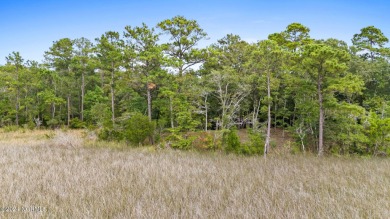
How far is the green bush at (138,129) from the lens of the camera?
1527 centimetres

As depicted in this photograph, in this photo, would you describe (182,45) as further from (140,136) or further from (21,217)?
(21,217)

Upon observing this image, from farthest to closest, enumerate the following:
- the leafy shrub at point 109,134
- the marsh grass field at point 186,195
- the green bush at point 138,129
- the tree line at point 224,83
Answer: the leafy shrub at point 109,134 → the green bush at point 138,129 → the tree line at point 224,83 → the marsh grass field at point 186,195

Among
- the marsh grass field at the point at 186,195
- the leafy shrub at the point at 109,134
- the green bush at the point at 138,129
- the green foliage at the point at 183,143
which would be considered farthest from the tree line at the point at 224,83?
the marsh grass field at the point at 186,195

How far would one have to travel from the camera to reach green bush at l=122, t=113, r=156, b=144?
50.1ft

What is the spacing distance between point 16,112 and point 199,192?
27861mm

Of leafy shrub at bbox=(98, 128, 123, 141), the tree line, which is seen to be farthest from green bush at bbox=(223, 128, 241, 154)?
leafy shrub at bbox=(98, 128, 123, 141)

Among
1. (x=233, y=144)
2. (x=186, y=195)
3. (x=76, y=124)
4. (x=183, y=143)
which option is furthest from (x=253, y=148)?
(x=76, y=124)

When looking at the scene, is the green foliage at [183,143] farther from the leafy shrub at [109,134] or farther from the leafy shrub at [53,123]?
the leafy shrub at [53,123]

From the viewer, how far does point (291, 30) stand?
23531mm

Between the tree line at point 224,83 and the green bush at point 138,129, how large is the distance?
0.29 metres

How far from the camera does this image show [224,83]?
57.2 feet

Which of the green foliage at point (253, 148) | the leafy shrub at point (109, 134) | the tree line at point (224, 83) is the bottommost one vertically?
the green foliage at point (253, 148)

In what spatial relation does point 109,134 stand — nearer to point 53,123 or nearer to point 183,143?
point 183,143

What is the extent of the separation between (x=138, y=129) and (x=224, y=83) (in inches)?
285
